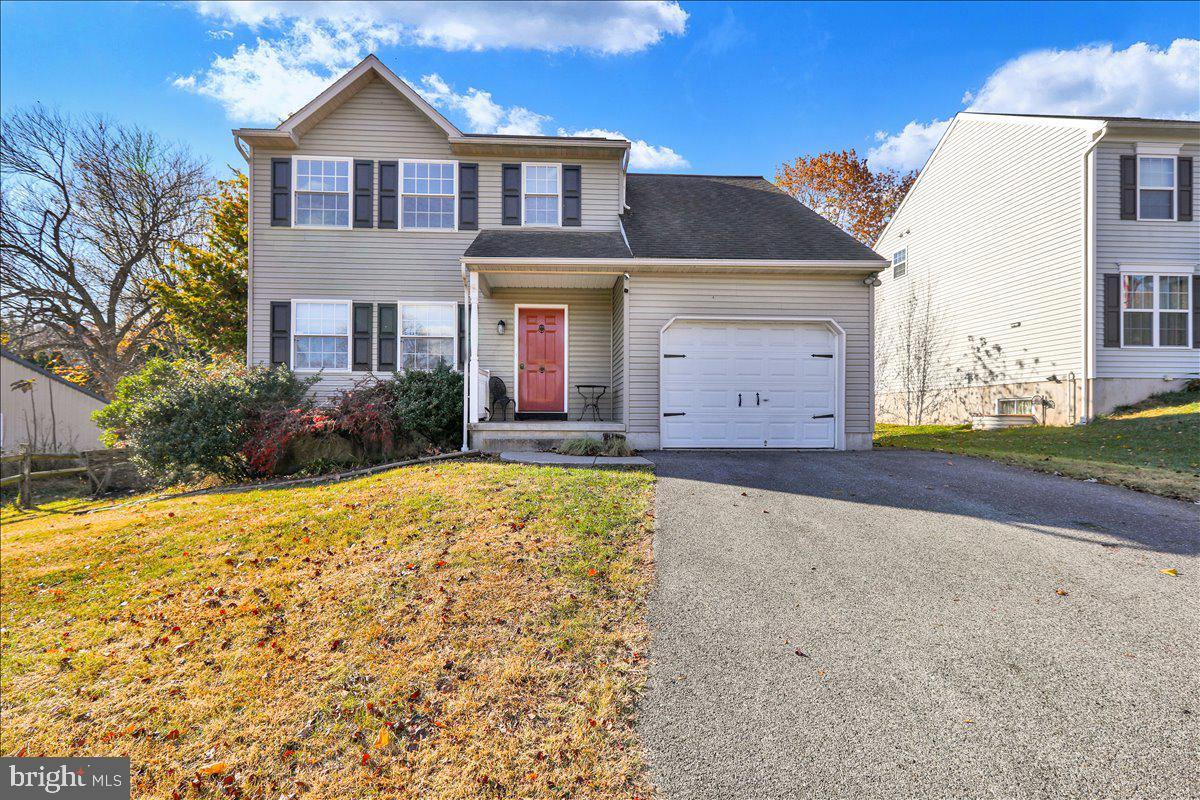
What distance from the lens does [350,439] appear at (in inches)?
342

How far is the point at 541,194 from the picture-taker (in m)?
11.2

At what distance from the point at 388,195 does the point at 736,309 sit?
7.68m

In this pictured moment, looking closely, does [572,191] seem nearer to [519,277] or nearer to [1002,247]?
[519,277]

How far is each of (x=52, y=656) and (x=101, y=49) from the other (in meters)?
A: 10.3

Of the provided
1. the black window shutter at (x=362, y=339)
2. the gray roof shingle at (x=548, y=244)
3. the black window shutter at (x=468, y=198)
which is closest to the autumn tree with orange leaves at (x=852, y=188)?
the gray roof shingle at (x=548, y=244)

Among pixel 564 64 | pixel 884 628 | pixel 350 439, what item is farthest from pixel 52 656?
pixel 564 64

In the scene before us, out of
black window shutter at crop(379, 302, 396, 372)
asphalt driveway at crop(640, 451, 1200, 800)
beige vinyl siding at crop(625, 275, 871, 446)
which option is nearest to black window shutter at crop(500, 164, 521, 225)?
black window shutter at crop(379, 302, 396, 372)

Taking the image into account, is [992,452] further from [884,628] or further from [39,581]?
[39,581]

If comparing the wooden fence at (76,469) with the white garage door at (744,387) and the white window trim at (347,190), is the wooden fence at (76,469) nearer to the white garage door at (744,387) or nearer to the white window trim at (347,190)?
the white window trim at (347,190)

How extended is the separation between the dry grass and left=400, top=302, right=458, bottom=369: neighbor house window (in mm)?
5660

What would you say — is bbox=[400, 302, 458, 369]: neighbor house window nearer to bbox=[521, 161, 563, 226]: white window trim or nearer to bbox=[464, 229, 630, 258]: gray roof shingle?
bbox=[464, 229, 630, 258]: gray roof shingle

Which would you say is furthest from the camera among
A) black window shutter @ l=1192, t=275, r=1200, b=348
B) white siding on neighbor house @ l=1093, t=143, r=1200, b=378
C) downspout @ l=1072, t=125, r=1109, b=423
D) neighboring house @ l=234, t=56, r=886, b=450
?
black window shutter @ l=1192, t=275, r=1200, b=348

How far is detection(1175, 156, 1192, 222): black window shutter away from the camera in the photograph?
12.0 metres

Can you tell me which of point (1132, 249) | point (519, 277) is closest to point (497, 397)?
point (519, 277)
